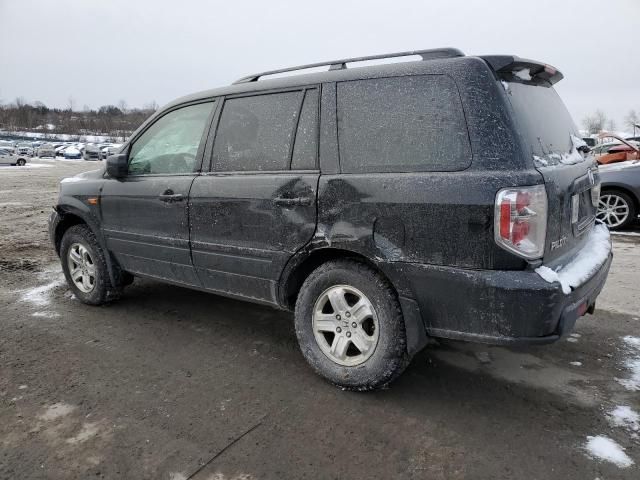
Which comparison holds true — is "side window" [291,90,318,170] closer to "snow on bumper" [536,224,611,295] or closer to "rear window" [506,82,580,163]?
"rear window" [506,82,580,163]

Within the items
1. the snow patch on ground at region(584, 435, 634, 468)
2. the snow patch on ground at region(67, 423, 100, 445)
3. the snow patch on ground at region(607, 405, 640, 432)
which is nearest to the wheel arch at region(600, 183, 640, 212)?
the snow patch on ground at region(607, 405, 640, 432)

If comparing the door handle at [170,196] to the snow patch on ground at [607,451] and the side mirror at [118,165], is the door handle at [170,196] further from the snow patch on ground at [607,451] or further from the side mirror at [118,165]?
the snow patch on ground at [607,451]

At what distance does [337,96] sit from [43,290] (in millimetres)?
3970

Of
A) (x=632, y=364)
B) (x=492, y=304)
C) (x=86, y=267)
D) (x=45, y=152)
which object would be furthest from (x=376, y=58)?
(x=45, y=152)

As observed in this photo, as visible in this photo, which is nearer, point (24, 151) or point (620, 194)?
point (620, 194)

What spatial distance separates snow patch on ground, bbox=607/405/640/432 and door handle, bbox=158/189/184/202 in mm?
3077

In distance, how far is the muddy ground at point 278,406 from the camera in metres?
2.41

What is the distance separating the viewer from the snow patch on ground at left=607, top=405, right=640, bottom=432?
106 inches

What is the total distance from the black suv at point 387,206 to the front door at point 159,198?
0.02 meters

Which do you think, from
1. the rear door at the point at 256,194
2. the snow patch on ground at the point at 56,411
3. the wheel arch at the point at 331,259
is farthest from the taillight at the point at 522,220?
the snow patch on ground at the point at 56,411

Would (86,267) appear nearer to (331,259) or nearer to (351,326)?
(331,259)

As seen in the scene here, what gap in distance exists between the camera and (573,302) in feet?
8.54

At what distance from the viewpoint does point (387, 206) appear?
277 centimetres

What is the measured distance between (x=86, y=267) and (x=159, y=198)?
1.37 m
